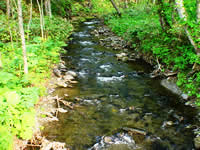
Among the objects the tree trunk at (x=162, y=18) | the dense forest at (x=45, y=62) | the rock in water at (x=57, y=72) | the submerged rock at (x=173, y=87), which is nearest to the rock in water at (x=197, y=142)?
the dense forest at (x=45, y=62)

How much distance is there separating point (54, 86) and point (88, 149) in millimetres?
4202

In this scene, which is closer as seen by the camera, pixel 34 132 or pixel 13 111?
pixel 13 111

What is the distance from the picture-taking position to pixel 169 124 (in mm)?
5945

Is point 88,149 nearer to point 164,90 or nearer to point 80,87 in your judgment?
point 80,87

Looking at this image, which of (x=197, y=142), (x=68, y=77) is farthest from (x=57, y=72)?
(x=197, y=142)

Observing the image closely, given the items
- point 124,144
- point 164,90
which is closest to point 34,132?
point 124,144

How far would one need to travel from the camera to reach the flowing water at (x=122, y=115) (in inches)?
206

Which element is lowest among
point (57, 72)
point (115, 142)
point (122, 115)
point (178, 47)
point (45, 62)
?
point (115, 142)

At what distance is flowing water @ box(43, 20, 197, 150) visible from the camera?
17.2 ft

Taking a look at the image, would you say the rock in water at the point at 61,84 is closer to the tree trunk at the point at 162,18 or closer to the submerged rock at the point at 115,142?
the submerged rock at the point at 115,142

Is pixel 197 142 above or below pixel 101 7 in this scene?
below

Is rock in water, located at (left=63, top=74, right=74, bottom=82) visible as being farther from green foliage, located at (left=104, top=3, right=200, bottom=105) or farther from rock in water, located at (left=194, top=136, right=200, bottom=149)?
rock in water, located at (left=194, top=136, right=200, bottom=149)

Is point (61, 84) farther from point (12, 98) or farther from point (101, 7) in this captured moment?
point (101, 7)

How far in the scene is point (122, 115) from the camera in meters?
6.47
